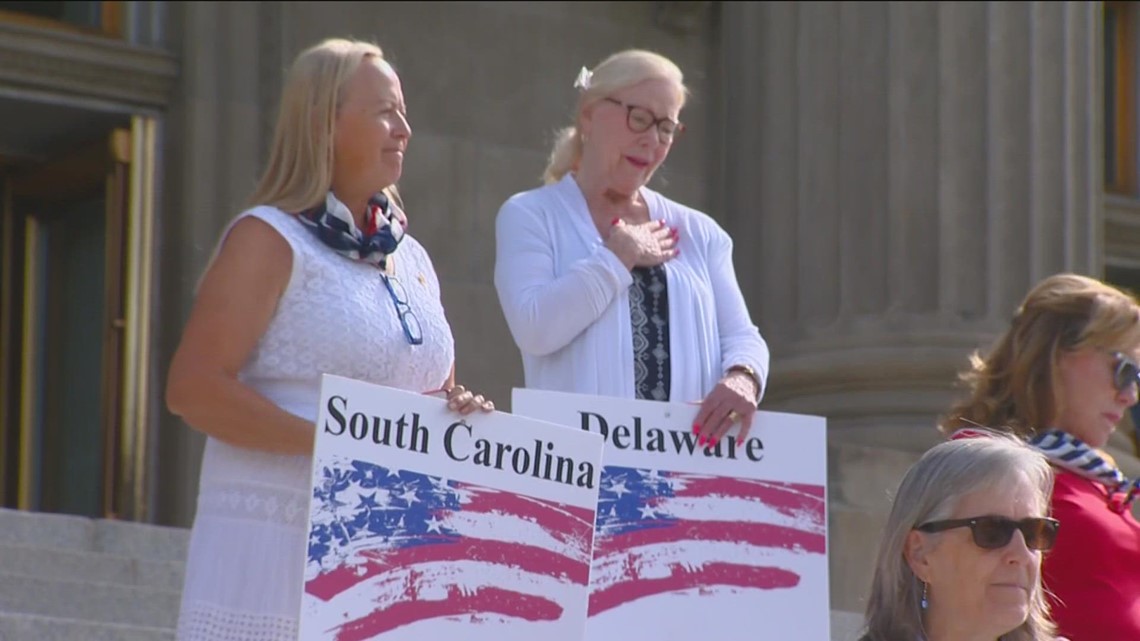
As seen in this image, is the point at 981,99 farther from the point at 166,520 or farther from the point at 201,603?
the point at 201,603

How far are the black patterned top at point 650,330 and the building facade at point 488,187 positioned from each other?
3986 mm

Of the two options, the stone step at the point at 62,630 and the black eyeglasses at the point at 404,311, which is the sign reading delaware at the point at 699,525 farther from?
the stone step at the point at 62,630

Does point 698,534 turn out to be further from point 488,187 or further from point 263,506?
point 488,187

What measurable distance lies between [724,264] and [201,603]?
5.94 ft

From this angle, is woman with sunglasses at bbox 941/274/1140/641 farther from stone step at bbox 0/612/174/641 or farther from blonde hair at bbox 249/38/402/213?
stone step at bbox 0/612/174/641

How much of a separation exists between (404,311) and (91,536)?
3067 millimetres

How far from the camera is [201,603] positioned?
454cm

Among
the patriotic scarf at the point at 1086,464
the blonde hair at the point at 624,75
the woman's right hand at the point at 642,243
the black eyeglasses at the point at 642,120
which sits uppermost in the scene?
the blonde hair at the point at 624,75

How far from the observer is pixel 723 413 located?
534 centimetres

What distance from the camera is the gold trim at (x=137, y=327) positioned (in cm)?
1050

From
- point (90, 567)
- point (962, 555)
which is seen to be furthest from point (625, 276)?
point (90, 567)

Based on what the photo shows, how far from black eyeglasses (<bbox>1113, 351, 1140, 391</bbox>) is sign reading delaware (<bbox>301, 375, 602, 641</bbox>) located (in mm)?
1410

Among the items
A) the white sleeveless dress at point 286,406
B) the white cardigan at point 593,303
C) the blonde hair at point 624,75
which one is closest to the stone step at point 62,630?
the white cardigan at point 593,303

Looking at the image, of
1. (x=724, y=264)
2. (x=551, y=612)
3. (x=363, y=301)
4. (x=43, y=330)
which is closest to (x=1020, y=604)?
(x=551, y=612)
